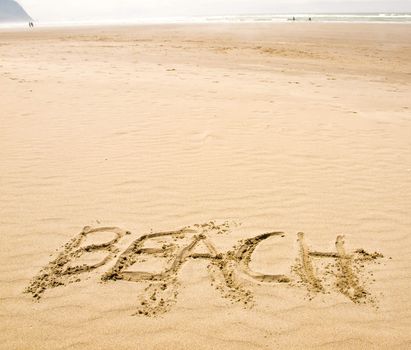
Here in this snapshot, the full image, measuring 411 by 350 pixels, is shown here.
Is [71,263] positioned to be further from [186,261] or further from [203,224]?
[203,224]

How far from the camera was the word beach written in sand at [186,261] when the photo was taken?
8.54 ft

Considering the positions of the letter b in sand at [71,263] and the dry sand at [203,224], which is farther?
the letter b in sand at [71,263]

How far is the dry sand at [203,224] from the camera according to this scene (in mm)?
2373

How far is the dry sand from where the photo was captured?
2373mm

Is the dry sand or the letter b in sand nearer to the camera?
the dry sand

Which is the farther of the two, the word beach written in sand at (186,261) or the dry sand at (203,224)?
the word beach written in sand at (186,261)

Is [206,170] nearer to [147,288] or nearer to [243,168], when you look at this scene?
[243,168]

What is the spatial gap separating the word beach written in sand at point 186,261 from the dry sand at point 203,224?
0.01m

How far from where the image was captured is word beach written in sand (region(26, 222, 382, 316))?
2604mm

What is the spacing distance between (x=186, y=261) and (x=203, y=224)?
57 centimetres

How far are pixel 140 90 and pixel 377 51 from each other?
14053 millimetres

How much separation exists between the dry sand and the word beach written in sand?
1 centimetres

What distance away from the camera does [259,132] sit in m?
5.86

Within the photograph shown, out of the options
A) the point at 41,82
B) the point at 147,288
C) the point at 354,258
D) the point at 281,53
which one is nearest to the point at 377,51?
the point at 281,53
